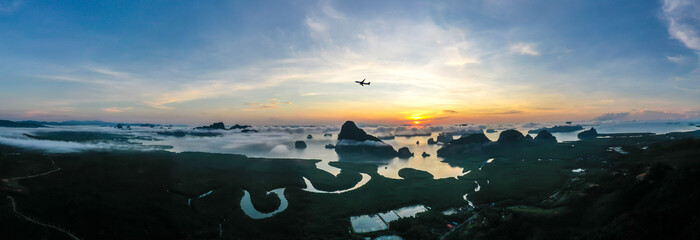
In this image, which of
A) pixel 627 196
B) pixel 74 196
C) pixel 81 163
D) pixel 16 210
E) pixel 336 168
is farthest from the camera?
pixel 336 168

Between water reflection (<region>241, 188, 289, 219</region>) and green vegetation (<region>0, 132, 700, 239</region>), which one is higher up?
green vegetation (<region>0, 132, 700, 239</region>)

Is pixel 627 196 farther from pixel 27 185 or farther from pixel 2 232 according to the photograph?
pixel 27 185

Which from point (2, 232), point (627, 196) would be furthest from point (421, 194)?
point (2, 232)

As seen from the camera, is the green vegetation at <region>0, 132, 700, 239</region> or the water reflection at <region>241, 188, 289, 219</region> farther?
the water reflection at <region>241, 188, 289, 219</region>

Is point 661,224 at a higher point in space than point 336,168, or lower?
higher

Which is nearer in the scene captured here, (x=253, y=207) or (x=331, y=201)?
(x=253, y=207)

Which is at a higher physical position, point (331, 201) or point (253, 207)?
point (331, 201)

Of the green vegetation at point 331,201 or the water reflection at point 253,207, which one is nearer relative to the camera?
the green vegetation at point 331,201

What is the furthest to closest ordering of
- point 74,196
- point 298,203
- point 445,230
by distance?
point 298,203
point 74,196
point 445,230

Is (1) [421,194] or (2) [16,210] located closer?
(2) [16,210]

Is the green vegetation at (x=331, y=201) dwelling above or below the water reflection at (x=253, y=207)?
above
